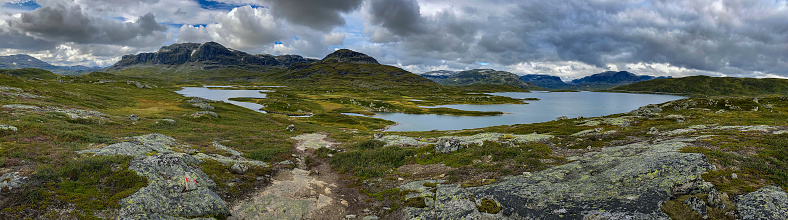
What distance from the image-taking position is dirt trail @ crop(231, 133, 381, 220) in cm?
1686

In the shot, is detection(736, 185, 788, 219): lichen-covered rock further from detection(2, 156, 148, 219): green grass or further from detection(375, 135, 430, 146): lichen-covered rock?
detection(375, 135, 430, 146): lichen-covered rock

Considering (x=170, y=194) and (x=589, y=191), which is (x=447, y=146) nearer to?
(x=589, y=191)

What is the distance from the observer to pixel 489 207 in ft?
48.6

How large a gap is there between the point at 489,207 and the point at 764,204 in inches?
388

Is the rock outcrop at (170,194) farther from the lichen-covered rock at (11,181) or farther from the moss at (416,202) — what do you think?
the moss at (416,202)

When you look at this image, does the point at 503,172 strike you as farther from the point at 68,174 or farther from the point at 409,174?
the point at 68,174

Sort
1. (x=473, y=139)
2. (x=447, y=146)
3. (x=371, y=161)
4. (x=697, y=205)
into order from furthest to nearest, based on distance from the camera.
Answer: (x=473, y=139), (x=447, y=146), (x=371, y=161), (x=697, y=205)

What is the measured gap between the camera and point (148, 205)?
44.9 ft

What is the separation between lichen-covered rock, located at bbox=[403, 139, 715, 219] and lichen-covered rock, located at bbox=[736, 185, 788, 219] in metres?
1.39

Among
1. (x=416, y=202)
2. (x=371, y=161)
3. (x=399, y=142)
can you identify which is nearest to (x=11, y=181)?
(x=416, y=202)

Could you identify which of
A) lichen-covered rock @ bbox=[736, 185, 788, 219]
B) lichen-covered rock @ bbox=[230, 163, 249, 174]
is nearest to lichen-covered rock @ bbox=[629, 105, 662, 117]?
lichen-covered rock @ bbox=[736, 185, 788, 219]

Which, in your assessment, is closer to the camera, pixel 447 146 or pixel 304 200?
pixel 304 200

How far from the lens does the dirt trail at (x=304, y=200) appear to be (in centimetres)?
1686

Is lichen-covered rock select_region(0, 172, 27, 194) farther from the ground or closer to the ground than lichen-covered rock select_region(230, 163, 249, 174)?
farther from the ground
